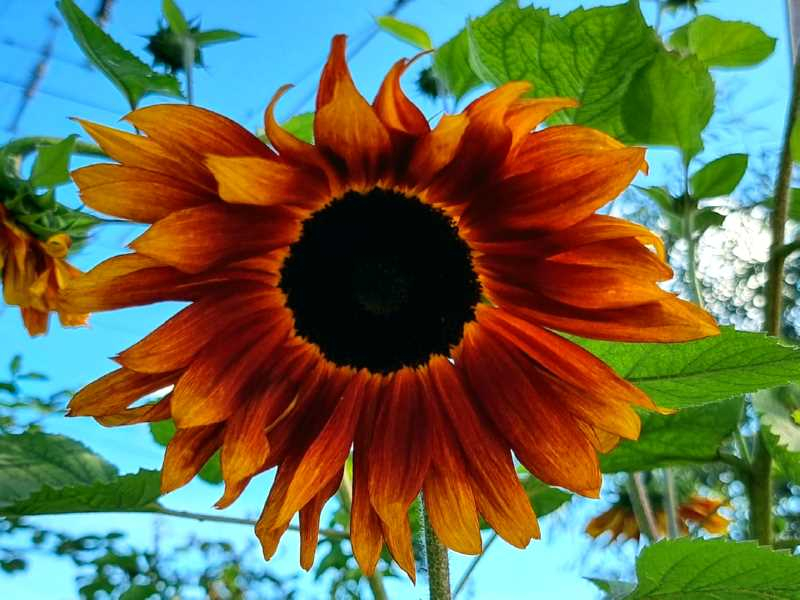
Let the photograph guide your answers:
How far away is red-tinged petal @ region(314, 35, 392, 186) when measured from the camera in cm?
41

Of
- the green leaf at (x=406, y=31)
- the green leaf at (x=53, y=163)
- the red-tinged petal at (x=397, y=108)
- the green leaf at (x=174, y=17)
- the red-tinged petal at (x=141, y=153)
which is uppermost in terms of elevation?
the green leaf at (x=406, y=31)

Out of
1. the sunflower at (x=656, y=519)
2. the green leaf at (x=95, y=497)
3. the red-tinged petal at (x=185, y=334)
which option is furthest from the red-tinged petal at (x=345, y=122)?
Result: the sunflower at (x=656, y=519)

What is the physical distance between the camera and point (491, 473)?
506 millimetres

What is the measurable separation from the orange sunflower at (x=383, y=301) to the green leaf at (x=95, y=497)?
99 mm

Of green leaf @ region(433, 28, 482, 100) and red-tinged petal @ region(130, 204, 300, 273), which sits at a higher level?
green leaf @ region(433, 28, 482, 100)

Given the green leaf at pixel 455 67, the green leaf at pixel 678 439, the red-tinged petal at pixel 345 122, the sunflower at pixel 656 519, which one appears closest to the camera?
the red-tinged petal at pixel 345 122

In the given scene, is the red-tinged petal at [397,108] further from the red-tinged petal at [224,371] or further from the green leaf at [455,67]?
the green leaf at [455,67]

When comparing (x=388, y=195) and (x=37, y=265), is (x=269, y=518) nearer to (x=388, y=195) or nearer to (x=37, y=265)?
(x=388, y=195)

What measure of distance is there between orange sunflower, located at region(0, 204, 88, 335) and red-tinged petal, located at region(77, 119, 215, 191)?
0.52 metres

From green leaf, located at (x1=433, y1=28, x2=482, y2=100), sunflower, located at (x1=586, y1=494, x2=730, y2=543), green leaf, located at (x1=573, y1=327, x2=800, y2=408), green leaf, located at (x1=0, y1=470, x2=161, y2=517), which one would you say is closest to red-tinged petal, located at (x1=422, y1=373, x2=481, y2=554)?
green leaf, located at (x1=573, y1=327, x2=800, y2=408)

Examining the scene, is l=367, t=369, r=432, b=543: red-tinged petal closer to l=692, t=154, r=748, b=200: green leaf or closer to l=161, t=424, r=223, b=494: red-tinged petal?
l=161, t=424, r=223, b=494: red-tinged petal

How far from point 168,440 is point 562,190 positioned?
49 centimetres

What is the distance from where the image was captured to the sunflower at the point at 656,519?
4.53ft

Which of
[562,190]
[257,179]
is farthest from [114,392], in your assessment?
[562,190]
